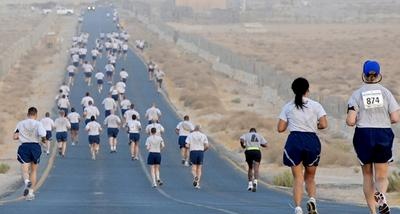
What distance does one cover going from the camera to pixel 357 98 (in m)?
13.4

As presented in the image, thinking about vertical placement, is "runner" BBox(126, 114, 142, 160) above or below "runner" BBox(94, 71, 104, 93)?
below

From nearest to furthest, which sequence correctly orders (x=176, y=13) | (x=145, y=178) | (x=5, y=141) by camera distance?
(x=145, y=178) < (x=5, y=141) < (x=176, y=13)

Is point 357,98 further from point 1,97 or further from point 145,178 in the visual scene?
point 1,97

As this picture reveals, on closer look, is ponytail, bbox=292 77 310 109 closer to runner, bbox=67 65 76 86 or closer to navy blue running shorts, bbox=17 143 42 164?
navy blue running shorts, bbox=17 143 42 164

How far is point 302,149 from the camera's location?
14000mm

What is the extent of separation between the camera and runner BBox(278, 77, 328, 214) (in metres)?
14.0

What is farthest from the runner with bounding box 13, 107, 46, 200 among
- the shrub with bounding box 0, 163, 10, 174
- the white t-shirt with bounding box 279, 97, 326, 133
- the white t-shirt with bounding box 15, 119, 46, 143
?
the shrub with bounding box 0, 163, 10, 174

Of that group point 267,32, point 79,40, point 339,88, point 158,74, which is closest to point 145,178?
point 158,74

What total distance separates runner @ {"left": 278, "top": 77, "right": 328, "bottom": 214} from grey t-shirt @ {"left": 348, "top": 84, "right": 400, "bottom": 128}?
75 centimetres

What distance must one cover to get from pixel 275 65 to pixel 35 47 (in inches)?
1028

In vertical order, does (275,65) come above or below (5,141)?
above

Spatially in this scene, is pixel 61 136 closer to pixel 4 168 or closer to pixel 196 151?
pixel 4 168

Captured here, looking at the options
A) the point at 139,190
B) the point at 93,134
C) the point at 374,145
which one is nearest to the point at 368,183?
the point at 374,145

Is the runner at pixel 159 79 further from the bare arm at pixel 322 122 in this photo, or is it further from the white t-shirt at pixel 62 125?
the bare arm at pixel 322 122
